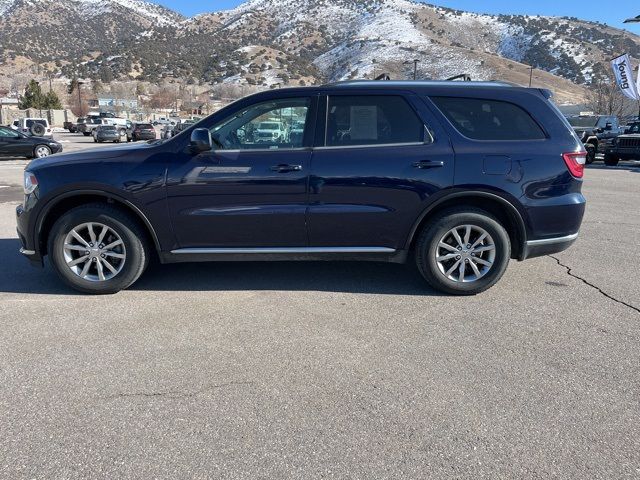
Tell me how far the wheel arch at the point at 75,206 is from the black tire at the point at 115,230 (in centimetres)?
6

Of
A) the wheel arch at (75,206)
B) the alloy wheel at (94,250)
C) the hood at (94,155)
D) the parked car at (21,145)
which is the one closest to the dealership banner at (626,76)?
the parked car at (21,145)

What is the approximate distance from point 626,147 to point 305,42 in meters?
159

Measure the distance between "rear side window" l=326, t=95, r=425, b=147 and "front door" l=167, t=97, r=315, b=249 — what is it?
0.72 ft

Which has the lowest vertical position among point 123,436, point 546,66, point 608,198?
point 123,436

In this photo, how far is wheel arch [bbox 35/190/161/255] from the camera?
178 inches

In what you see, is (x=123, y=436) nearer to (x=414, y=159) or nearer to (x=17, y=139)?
(x=414, y=159)

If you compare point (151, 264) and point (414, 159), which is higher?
point (414, 159)

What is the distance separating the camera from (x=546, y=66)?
15100 centimetres

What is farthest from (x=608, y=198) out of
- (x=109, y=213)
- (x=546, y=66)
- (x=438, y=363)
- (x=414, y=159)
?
(x=546, y=66)

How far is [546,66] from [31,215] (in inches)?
6648

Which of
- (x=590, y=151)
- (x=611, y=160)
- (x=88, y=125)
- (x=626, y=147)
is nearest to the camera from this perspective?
(x=626, y=147)

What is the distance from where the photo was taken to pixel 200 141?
4320mm

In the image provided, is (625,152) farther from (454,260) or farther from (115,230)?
(115,230)

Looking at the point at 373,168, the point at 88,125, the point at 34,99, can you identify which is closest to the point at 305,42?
the point at 34,99
